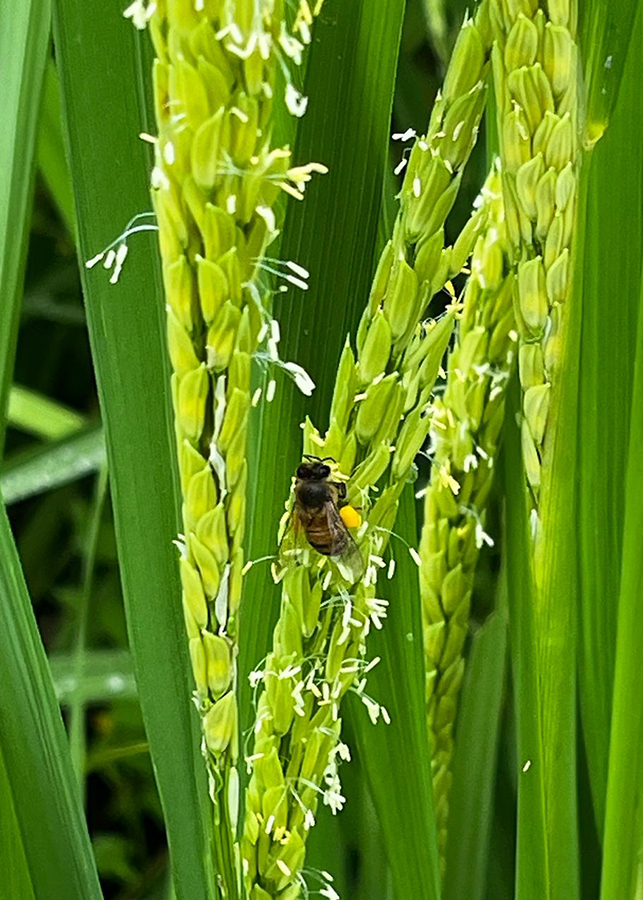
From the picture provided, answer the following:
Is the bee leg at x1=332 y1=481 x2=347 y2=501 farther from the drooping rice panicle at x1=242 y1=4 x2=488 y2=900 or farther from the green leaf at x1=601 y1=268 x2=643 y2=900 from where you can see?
the green leaf at x1=601 y1=268 x2=643 y2=900

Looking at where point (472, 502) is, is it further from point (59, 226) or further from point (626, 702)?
point (59, 226)

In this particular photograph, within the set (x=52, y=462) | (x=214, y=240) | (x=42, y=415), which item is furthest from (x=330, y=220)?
(x=42, y=415)

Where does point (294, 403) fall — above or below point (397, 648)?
above

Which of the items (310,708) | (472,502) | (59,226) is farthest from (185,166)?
(59,226)

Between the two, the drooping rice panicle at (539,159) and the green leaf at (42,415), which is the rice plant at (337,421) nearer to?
the drooping rice panicle at (539,159)

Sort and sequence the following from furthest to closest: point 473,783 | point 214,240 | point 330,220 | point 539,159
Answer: point 473,783 → point 330,220 → point 539,159 → point 214,240

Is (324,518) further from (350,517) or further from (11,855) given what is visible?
(11,855)
